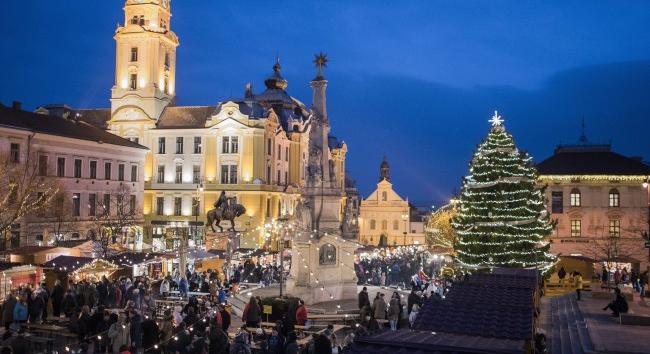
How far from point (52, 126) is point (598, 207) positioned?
41.6 meters

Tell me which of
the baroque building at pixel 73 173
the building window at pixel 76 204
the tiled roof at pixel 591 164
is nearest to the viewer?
the baroque building at pixel 73 173

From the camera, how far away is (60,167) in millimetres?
42375

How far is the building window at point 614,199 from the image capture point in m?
51.5

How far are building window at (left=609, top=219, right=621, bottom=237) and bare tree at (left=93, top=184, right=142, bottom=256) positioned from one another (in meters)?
37.5

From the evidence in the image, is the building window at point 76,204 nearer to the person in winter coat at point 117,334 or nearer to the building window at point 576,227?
the person in winter coat at point 117,334

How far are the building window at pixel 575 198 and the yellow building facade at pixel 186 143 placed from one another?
19.7 meters

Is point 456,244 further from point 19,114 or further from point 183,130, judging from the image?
point 183,130

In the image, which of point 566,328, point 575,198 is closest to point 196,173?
point 575,198

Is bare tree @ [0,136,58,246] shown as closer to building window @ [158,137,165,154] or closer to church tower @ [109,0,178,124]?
building window @ [158,137,165,154]

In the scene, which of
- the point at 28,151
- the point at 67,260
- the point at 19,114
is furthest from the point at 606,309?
the point at 19,114

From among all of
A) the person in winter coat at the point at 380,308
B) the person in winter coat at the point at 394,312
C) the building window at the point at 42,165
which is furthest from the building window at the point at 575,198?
the building window at the point at 42,165

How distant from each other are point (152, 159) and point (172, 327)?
4347 centimetres

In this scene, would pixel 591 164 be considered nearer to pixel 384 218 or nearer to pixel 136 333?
pixel 384 218

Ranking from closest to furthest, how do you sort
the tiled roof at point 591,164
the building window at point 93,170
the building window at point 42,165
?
the building window at point 42,165 < the building window at point 93,170 < the tiled roof at point 591,164
